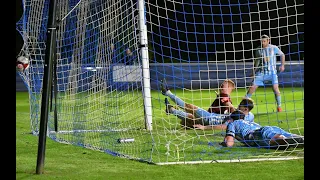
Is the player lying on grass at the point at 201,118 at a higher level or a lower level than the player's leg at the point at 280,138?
higher

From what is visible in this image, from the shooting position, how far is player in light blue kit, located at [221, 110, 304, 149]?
25.8 feet

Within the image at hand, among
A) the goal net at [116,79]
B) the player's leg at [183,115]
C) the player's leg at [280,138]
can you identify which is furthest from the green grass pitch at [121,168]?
the player's leg at [183,115]

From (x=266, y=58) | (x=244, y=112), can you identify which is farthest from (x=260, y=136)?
(x=266, y=58)

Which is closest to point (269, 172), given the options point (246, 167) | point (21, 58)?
point (246, 167)

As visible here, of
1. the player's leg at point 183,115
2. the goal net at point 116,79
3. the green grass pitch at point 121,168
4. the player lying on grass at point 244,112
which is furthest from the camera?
the player's leg at point 183,115

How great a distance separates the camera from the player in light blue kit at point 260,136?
786cm

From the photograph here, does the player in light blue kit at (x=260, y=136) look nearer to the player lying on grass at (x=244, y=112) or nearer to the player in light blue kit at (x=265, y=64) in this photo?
the player lying on grass at (x=244, y=112)

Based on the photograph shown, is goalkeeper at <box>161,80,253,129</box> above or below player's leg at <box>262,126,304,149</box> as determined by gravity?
above

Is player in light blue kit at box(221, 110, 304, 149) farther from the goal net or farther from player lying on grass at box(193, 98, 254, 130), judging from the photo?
player lying on grass at box(193, 98, 254, 130)

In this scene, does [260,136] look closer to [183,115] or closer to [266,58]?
[183,115]

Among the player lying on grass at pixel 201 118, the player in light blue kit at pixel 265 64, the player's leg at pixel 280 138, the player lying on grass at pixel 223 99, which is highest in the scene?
the player in light blue kit at pixel 265 64

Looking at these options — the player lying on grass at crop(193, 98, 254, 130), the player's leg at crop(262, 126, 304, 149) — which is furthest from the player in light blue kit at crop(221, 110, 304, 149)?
the player lying on grass at crop(193, 98, 254, 130)
